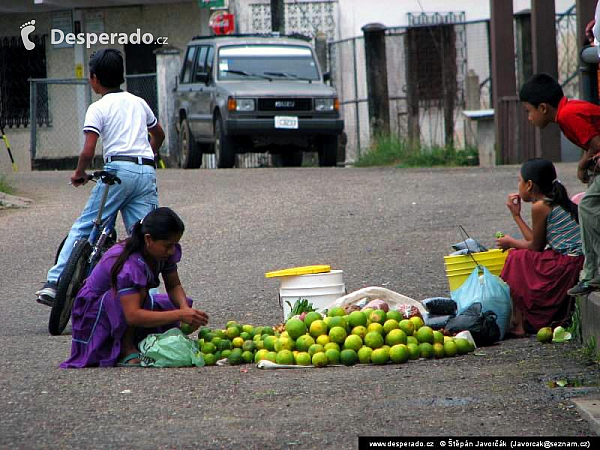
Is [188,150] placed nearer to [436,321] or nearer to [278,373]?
[436,321]

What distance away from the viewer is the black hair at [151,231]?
6.41 m

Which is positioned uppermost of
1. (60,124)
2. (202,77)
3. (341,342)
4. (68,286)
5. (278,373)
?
(202,77)

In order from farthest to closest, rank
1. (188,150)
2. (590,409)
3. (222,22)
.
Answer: (222,22) → (188,150) → (590,409)

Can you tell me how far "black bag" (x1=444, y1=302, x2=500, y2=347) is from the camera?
6.91 metres

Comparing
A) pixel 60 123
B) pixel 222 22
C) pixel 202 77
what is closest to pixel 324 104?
pixel 202 77

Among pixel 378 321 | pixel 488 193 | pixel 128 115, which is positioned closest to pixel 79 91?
pixel 488 193

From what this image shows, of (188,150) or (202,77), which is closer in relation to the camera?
(202,77)

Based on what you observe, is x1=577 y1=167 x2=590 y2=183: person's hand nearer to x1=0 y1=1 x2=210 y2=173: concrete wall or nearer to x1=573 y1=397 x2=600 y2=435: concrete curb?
x1=573 y1=397 x2=600 y2=435: concrete curb

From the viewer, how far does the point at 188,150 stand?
2169 cm

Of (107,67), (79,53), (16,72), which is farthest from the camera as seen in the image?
(16,72)

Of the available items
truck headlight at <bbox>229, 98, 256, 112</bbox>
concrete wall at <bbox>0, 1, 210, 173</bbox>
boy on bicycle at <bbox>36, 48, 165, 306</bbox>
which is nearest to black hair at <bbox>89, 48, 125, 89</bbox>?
boy on bicycle at <bbox>36, 48, 165, 306</bbox>

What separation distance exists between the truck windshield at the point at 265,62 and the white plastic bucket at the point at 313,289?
13.3m

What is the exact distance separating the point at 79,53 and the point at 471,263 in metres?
21.5

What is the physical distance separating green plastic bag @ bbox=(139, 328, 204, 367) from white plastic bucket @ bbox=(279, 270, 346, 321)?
3.17ft
